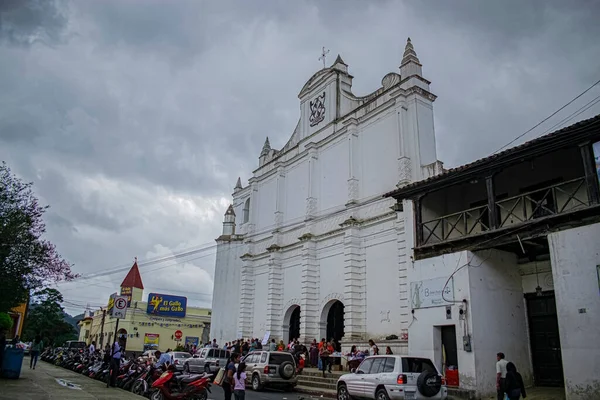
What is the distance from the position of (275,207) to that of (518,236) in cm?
1989

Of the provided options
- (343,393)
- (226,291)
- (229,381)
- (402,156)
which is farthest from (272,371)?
(226,291)

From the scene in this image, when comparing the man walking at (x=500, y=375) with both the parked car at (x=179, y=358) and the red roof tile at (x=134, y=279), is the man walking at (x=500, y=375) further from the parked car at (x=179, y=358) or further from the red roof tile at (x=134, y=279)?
the red roof tile at (x=134, y=279)

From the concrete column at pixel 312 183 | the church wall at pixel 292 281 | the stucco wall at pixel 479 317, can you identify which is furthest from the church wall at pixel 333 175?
the stucco wall at pixel 479 317

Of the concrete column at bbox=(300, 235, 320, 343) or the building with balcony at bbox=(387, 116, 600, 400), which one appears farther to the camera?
the concrete column at bbox=(300, 235, 320, 343)

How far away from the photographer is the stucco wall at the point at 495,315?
1491 centimetres

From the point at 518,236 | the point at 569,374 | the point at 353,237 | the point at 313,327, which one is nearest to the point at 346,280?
the point at 353,237

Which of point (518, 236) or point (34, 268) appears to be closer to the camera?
point (518, 236)

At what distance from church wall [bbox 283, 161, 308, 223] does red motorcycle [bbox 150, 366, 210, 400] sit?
1805 centimetres

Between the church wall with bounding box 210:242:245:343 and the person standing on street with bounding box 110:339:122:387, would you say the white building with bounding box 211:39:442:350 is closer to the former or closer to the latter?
the church wall with bounding box 210:242:245:343

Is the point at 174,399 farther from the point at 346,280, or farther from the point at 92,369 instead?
the point at 346,280

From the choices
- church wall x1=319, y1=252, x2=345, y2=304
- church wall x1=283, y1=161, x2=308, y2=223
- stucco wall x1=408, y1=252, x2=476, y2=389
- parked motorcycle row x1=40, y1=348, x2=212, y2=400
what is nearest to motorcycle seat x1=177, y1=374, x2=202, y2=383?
parked motorcycle row x1=40, y1=348, x2=212, y2=400

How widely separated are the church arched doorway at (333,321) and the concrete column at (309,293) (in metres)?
0.41

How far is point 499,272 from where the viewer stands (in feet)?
53.6

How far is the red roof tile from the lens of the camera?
54625 millimetres
